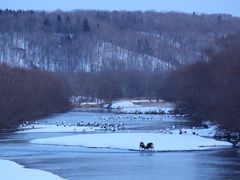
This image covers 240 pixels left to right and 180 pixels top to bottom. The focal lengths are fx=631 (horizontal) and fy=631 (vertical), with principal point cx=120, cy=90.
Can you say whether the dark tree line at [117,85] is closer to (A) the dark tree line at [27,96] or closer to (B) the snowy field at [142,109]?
(A) the dark tree line at [27,96]

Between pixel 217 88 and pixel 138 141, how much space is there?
14.8 meters

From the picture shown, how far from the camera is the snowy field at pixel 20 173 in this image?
27086 millimetres

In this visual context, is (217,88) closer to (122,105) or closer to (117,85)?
(122,105)

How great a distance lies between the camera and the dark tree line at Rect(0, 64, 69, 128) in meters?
75.1

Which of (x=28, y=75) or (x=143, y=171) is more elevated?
(x=28, y=75)

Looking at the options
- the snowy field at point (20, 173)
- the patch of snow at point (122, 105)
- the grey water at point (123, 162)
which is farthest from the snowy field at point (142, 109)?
the snowy field at point (20, 173)

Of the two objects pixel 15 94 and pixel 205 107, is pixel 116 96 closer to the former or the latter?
pixel 15 94

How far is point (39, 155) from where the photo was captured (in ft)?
129

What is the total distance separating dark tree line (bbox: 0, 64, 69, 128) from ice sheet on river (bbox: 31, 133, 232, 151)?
2129cm

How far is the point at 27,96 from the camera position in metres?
91.2

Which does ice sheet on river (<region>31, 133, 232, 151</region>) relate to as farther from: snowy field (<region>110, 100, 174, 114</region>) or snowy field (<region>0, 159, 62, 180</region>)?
snowy field (<region>110, 100, 174, 114</region>)

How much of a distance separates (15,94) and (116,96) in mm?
67208

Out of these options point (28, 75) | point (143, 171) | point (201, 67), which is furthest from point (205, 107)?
point (28, 75)

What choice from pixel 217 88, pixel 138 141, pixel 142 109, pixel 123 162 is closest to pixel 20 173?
pixel 123 162
